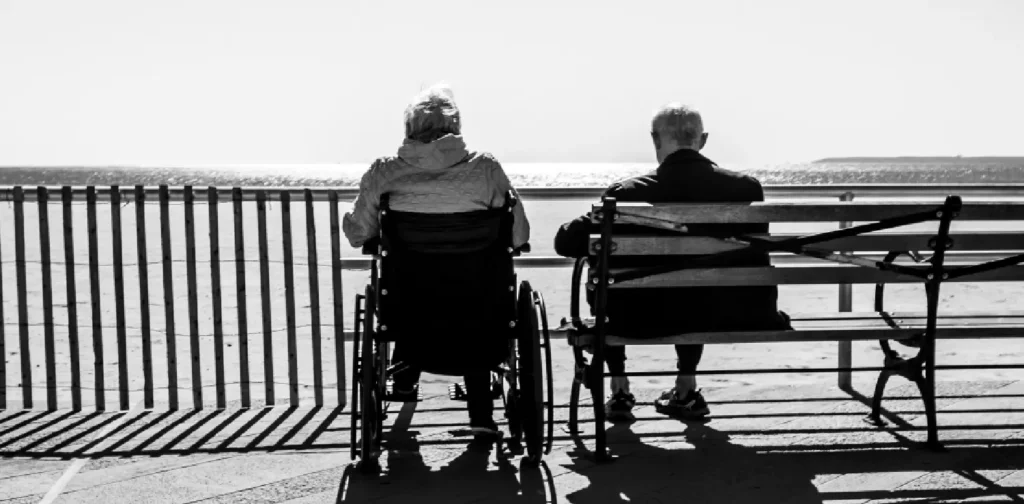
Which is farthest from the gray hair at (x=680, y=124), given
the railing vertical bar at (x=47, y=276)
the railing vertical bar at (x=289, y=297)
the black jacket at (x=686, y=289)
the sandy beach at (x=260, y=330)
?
the railing vertical bar at (x=47, y=276)

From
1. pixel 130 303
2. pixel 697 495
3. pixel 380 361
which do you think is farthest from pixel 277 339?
pixel 697 495

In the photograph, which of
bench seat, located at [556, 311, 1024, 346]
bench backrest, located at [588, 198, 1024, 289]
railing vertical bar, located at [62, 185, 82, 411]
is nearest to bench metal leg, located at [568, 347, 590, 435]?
bench seat, located at [556, 311, 1024, 346]

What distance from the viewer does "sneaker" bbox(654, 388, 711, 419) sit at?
4520 mm

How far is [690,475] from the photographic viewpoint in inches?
147

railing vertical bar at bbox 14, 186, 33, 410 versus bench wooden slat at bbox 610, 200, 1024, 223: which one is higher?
bench wooden slat at bbox 610, 200, 1024, 223

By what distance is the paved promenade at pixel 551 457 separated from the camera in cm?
361

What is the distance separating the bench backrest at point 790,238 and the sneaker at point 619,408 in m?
0.71

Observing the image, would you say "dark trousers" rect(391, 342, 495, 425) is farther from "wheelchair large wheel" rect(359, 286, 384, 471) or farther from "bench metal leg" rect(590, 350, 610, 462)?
"bench metal leg" rect(590, 350, 610, 462)

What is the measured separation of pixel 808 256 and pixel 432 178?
1.31 metres

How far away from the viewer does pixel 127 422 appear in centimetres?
468

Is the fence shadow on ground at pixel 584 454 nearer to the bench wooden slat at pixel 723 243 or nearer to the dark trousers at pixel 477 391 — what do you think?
the dark trousers at pixel 477 391

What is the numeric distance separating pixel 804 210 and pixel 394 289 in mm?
1360

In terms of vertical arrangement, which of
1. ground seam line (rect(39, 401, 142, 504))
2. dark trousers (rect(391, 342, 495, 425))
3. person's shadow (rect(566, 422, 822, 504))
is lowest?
ground seam line (rect(39, 401, 142, 504))

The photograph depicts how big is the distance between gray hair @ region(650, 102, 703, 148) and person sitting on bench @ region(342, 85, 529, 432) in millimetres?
776
